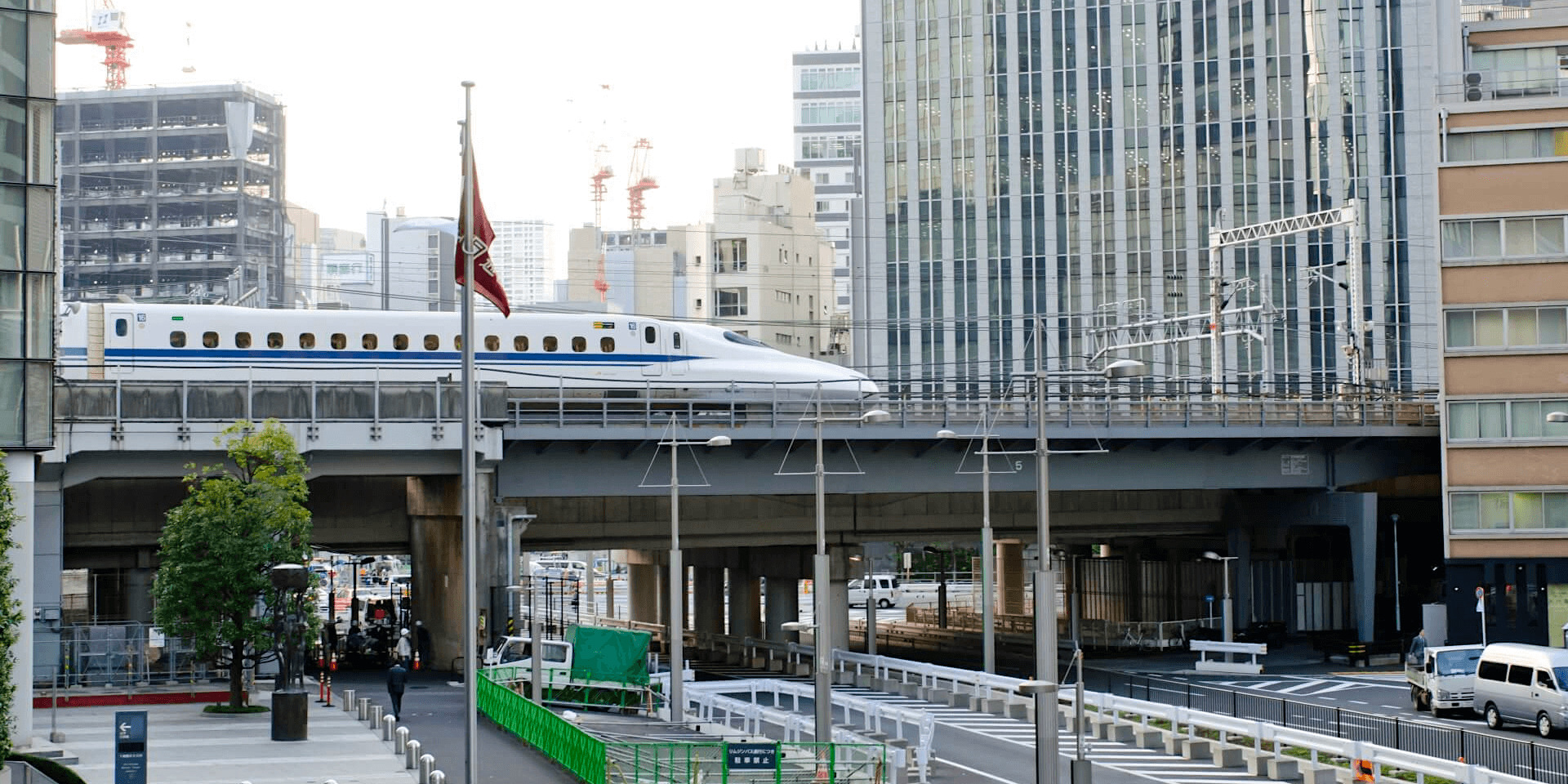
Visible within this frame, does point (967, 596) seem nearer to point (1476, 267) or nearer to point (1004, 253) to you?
point (1004, 253)

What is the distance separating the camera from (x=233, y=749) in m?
35.7

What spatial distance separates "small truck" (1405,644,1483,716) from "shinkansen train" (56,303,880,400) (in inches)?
790

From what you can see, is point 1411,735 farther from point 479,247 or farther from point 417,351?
point 417,351

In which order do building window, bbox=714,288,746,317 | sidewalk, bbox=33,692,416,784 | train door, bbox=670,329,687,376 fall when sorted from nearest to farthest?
sidewalk, bbox=33,692,416,784, train door, bbox=670,329,687,376, building window, bbox=714,288,746,317

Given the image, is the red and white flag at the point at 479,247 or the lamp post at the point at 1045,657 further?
the lamp post at the point at 1045,657

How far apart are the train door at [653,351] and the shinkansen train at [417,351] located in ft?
0.09

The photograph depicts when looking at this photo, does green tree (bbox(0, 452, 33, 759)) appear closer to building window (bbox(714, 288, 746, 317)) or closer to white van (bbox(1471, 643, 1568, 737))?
white van (bbox(1471, 643, 1568, 737))

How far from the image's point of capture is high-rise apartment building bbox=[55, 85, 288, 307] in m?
134

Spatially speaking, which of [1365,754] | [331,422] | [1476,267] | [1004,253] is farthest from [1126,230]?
[1365,754]

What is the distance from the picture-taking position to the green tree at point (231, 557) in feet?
134

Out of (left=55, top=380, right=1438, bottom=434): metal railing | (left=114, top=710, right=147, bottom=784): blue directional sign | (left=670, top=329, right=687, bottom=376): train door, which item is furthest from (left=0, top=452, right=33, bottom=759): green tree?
(left=670, top=329, right=687, bottom=376): train door

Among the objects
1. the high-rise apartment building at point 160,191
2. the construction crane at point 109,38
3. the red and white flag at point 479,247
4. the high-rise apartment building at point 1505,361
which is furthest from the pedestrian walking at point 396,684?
the construction crane at point 109,38

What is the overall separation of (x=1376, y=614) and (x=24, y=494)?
64.3m

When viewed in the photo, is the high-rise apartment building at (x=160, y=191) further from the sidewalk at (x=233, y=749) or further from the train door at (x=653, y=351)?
the sidewalk at (x=233, y=749)
